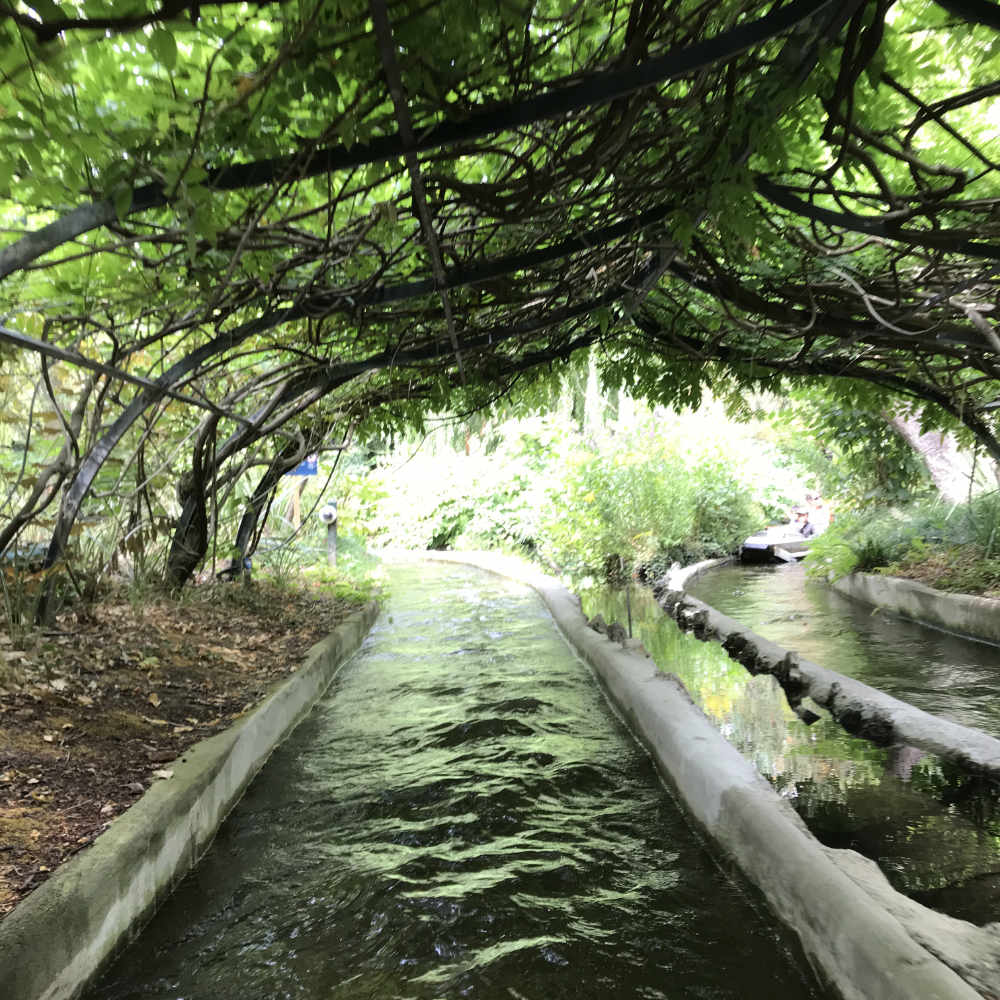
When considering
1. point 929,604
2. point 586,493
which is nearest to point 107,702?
point 929,604

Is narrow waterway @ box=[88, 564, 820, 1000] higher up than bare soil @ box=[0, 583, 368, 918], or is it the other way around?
bare soil @ box=[0, 583, 368, 918]

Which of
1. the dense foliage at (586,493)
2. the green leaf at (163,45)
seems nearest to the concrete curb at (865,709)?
the green leaf at (163,45)

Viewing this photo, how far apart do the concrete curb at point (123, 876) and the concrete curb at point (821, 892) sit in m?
2.57

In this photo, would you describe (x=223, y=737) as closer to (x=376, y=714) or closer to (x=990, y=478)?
(x=376, y=714)

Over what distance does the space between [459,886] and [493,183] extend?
3142 millimetres

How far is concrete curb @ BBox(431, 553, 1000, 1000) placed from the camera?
230cm

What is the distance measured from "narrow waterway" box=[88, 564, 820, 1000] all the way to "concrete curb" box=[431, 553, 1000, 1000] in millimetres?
152

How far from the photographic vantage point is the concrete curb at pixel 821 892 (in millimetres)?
2297

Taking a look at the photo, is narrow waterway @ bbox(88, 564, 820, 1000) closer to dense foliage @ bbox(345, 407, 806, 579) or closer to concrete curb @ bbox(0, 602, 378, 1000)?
concrete curb @ bbox(0, 602, 378, 1000)

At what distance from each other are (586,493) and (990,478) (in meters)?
7.39

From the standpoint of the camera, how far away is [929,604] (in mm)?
9594

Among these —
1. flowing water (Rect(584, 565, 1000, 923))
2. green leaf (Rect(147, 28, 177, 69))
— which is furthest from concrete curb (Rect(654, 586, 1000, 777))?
green leaf (Rect(147, 28, 177, 69))

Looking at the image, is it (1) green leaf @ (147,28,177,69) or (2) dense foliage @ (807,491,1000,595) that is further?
(2) dense foliage @ (807,491,1000,595)

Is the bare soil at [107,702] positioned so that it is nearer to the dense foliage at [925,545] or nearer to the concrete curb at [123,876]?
the concrete curb at [123,876]
